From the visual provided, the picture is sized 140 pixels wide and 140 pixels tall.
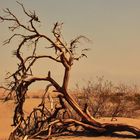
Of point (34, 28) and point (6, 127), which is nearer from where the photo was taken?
point (34, 28)

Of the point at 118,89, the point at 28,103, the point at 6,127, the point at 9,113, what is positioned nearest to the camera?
the point at 6,127

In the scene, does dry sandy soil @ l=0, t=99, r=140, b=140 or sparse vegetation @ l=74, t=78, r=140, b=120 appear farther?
sparse vegetation @ l=74, t=78, r=140, b=120

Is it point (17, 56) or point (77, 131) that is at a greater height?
point (17, 56)

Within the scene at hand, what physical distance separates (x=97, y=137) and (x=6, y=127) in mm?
8188

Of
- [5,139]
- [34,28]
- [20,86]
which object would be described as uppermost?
[34,28]

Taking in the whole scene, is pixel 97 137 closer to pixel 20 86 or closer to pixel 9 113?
pixel 20 86

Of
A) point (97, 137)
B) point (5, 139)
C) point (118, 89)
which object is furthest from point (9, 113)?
point (97, 137)

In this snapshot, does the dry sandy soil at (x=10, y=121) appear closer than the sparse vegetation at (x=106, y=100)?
Yes

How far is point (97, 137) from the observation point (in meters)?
14.5

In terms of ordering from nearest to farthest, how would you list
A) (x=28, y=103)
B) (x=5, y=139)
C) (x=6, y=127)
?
(x=5, y=139), (x=6, y=127), (x=28, y=103)

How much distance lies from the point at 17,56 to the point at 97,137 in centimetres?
316

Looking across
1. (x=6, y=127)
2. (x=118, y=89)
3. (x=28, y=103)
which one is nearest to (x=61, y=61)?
(x=6, y=127)

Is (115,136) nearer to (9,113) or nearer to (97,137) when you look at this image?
(97,137)

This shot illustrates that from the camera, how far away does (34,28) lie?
14719 millimetres
